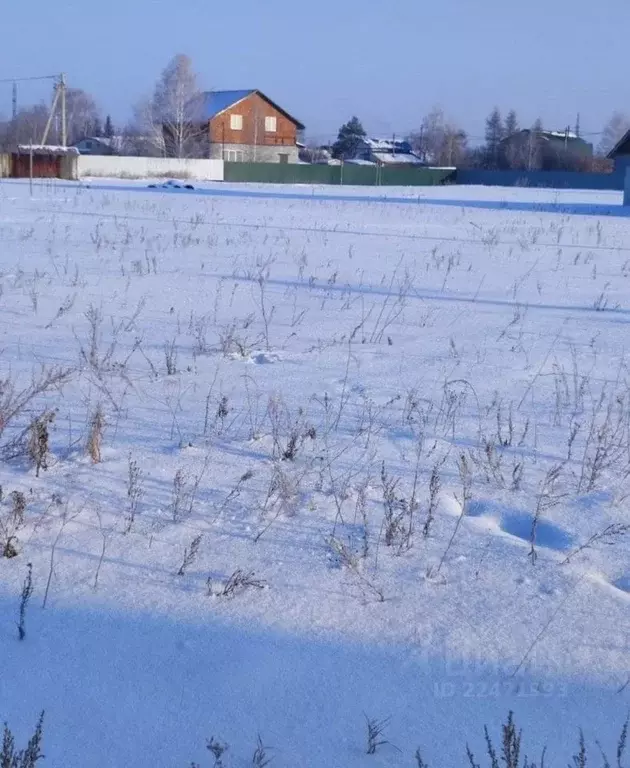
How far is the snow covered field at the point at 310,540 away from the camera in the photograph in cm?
245

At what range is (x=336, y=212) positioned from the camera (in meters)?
23.2

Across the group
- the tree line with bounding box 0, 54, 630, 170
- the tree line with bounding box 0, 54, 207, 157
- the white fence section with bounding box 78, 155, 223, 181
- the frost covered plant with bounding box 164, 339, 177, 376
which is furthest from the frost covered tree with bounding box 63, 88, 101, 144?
the frost covered plant with bounding box 164, 339, 177, 376

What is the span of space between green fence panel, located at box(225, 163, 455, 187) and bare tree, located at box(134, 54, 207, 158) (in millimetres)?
9652

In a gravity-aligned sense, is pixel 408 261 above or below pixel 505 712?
above

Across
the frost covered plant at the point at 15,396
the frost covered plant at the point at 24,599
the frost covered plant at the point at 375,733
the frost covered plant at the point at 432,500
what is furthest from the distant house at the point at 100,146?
the frost covered plant at the point at 375,733

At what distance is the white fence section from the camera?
52.6 metres

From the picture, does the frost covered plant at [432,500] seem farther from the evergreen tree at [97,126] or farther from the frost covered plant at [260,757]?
the evergreen tree at [97,126]

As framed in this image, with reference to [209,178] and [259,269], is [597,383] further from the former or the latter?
[209,178]

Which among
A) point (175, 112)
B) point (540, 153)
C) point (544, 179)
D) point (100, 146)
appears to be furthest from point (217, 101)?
point (540, 153)

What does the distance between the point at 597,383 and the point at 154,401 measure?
2842 mm

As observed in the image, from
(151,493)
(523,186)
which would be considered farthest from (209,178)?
(151,493)

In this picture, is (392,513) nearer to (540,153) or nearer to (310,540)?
(310,540)

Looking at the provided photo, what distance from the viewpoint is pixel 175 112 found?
220ft

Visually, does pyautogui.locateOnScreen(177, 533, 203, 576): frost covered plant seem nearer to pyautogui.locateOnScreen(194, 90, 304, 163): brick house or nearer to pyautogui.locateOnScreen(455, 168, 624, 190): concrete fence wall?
pyautogui.locateOnScreen(455, 168, 624, 190): concrete fence wall
